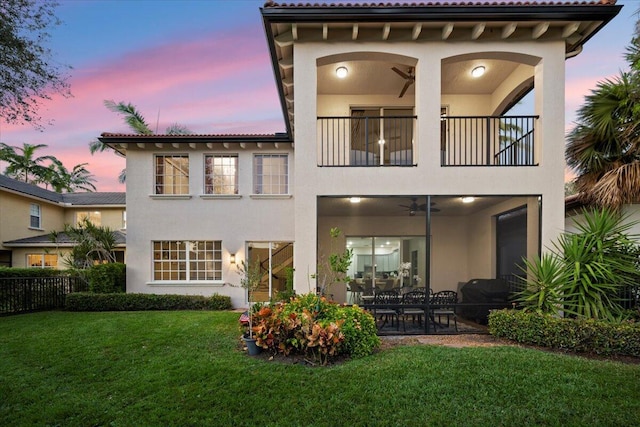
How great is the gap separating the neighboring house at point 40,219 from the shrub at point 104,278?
243 inches

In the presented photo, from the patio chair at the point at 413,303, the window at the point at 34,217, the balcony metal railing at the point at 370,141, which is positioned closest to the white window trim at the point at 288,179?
the balcony metal railing at the point at 370,141

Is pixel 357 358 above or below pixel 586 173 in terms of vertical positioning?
below

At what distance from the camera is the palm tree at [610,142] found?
784 centimetres

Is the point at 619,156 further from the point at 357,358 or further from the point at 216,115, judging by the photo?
the point at 216,115

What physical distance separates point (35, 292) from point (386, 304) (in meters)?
12.6

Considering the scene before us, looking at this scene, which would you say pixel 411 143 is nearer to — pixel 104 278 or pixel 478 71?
pixel 478 71

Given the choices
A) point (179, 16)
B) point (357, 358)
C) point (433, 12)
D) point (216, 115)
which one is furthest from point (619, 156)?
point (216, 115)

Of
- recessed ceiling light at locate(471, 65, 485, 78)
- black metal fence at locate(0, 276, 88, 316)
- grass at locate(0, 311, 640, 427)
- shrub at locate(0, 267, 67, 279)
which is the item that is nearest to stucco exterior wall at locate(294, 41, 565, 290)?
recessed ceiling light at locate(471, 65, 485, 78)

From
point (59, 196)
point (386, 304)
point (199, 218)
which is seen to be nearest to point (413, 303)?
point (386, 304)

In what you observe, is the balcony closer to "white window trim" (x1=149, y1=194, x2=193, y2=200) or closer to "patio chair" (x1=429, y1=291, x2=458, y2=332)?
"patio chair" (x1=429, y1=291, x2=458, y2=332)

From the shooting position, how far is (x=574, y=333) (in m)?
5.94

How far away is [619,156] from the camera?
857 cm

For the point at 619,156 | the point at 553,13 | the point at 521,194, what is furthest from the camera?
the point at 619,156

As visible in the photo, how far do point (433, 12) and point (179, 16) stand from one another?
1167 centimetres
